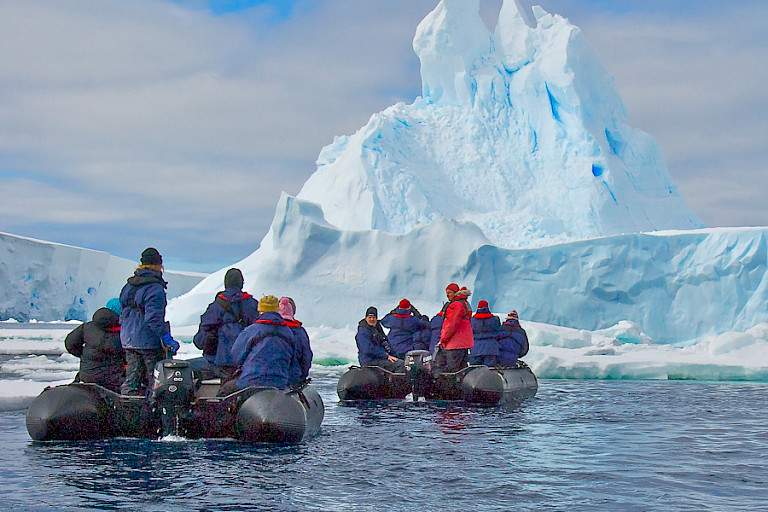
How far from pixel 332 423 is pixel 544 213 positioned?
18.0 m

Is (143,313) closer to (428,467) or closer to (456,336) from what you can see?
(428,467)

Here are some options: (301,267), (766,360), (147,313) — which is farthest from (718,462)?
(301,267)

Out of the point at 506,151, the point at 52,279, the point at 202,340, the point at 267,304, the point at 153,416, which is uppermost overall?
the point at 506,151

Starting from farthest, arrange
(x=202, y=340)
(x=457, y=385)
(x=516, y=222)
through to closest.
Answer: (x=516, y=222), (x=457, y=385), (x=202, y=340)

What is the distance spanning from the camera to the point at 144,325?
20.5 feet

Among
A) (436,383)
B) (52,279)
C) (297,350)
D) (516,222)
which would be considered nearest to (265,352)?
(297,350)

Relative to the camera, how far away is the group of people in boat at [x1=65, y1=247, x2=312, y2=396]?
6289 mm

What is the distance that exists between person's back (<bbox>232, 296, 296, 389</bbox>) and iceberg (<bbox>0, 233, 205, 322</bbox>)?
41908 millimetres

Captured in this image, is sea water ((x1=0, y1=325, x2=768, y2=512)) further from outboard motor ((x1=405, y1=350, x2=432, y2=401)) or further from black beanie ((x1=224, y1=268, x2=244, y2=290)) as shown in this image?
black beanie ((x1=224, y1=268, x2=244, y2=290))

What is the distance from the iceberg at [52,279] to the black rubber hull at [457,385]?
39437mm

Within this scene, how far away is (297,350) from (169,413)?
1.12 metres

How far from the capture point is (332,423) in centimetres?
795

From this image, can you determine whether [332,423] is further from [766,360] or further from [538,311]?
[538,311]

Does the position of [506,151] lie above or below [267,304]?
above
